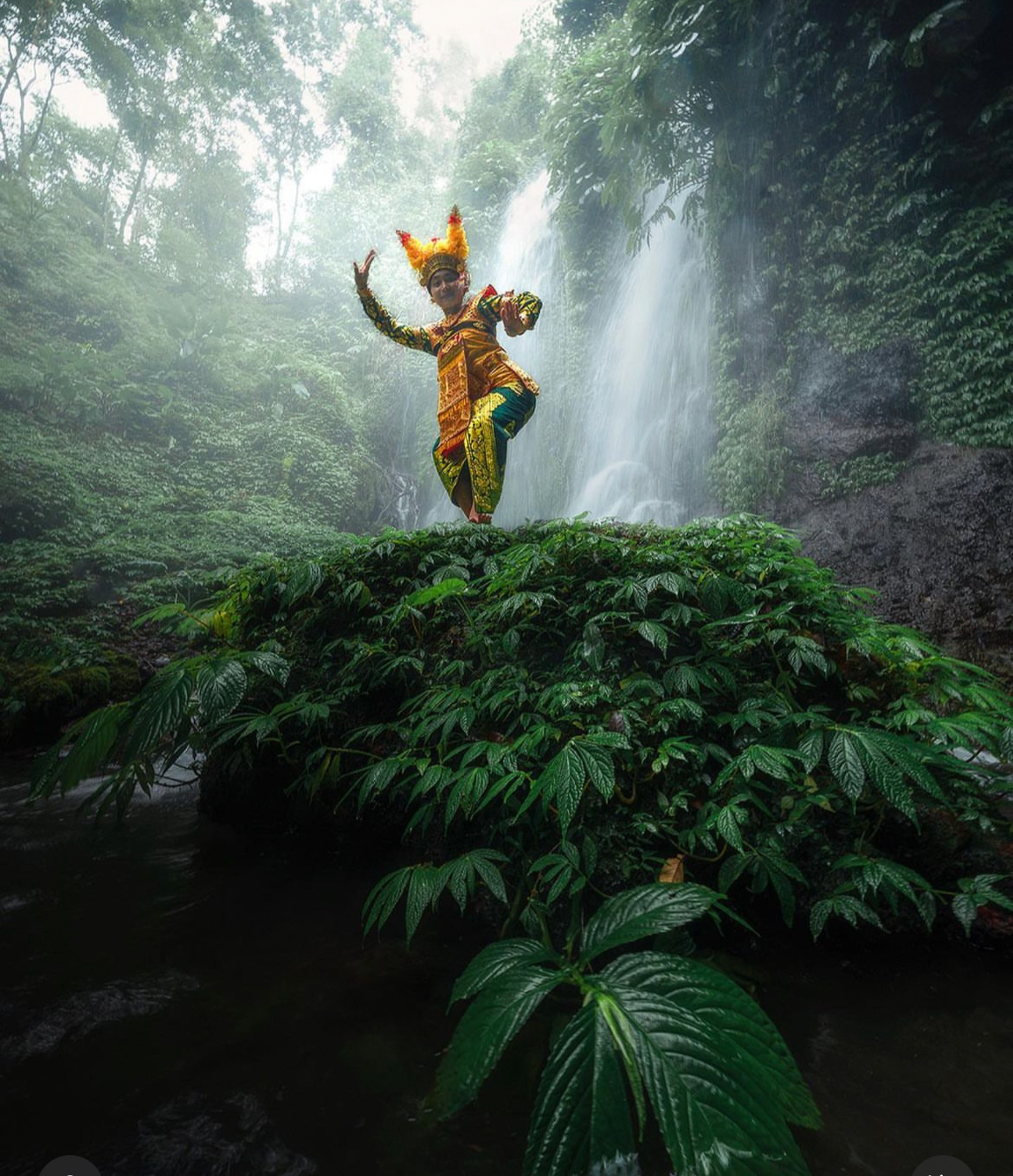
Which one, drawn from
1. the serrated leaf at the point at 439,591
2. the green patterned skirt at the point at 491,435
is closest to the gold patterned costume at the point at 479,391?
the green patterned skirt at the point at 491,435

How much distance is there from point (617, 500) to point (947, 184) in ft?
18.3

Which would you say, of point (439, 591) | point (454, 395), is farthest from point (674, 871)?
point (454, 395)

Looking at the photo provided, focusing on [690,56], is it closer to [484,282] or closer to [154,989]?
[484,282]

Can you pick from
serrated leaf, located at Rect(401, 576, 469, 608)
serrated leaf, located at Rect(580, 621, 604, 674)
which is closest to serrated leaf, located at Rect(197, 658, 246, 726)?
serrated leaf, located at Rect(401, 576, 469, 608)

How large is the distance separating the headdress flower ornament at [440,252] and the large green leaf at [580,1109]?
5057mm

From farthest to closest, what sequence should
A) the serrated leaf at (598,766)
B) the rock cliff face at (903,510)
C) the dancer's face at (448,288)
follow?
the rock cliff face at (903,510) < the dancer's face at (448,288) < the serrated leaf at (598,766)

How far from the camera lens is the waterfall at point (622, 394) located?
31.1 feet

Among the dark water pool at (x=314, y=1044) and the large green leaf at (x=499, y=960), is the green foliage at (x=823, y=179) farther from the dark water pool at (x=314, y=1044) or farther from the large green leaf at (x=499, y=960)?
the large green leaf at (x=499, y=960)

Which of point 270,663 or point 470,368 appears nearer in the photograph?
point 270,663

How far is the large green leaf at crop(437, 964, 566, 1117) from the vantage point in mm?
702

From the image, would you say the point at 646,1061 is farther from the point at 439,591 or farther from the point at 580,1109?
the point at 439,591

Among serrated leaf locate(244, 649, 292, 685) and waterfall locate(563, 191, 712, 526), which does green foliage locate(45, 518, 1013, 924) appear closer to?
serrated leaf locate(244, 649, 292, 685)

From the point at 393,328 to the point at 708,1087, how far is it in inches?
211

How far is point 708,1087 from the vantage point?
638 millimetres
